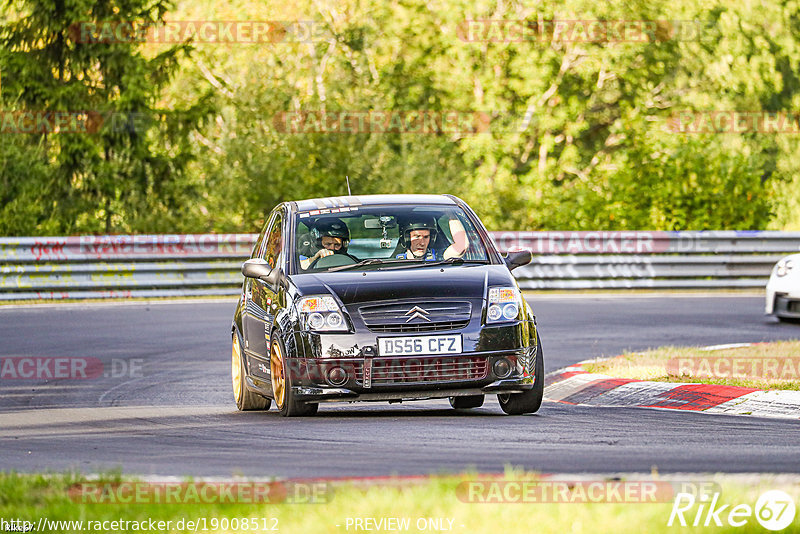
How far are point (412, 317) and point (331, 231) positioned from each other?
1433mm

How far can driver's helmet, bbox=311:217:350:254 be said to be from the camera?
10625mm

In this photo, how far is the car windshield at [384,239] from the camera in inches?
412

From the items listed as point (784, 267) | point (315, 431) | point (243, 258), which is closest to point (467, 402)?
point (315, 431)

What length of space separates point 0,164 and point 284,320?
22.1 meters

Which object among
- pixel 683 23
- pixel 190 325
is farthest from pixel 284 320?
pixel 683 23

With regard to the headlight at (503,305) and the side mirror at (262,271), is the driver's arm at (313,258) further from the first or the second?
the headlight at (503,305)

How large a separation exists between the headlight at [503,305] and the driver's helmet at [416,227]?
3.19 feet

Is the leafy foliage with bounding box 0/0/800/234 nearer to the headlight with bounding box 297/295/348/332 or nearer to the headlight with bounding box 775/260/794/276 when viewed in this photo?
the headlight with bounding box 775/260/794/276

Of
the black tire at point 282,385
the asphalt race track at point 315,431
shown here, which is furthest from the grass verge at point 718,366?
the black tire at point 282,385

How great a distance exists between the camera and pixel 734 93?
49.4 metres

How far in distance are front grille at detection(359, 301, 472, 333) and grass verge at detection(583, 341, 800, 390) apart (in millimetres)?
2566

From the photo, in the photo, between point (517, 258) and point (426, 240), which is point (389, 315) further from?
point (517, 258)

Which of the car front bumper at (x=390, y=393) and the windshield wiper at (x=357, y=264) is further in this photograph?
the windshield wiper at (x=357, y=264)

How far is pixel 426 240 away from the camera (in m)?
10.7
